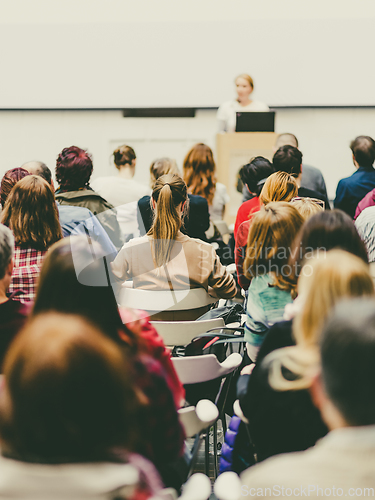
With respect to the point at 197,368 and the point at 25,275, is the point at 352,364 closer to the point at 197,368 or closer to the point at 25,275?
the point at 197,368

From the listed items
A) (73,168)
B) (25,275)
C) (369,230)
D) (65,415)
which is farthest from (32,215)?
(369,230)

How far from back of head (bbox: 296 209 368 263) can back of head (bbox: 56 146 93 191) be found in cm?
179

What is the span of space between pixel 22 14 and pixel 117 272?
18.6 ft

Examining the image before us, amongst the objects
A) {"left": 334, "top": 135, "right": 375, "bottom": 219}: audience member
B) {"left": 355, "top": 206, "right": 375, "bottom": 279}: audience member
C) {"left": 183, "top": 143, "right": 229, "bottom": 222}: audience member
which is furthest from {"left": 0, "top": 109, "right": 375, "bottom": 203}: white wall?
{"left": 355, "top": 206, "right": 375, "bottom": 279}: audience member

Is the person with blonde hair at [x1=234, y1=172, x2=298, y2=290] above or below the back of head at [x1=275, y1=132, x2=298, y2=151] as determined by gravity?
below

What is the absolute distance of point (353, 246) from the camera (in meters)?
1.68

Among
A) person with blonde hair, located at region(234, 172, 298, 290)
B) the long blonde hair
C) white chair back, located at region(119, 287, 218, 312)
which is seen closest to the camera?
the long blonde hair

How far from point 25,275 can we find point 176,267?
0.68 m

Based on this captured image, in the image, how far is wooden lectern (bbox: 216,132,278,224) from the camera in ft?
15.2

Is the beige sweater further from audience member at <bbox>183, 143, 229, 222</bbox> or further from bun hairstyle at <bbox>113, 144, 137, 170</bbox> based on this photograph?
bun hairstyle at <bbox>113, 144, 137, 170</bbox>

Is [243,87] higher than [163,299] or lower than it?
higher

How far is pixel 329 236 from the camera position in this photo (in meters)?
1.66

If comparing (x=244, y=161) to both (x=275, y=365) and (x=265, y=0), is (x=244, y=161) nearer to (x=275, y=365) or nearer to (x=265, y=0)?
(x=265, y=0)

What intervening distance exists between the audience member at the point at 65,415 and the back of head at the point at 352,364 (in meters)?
0.35
